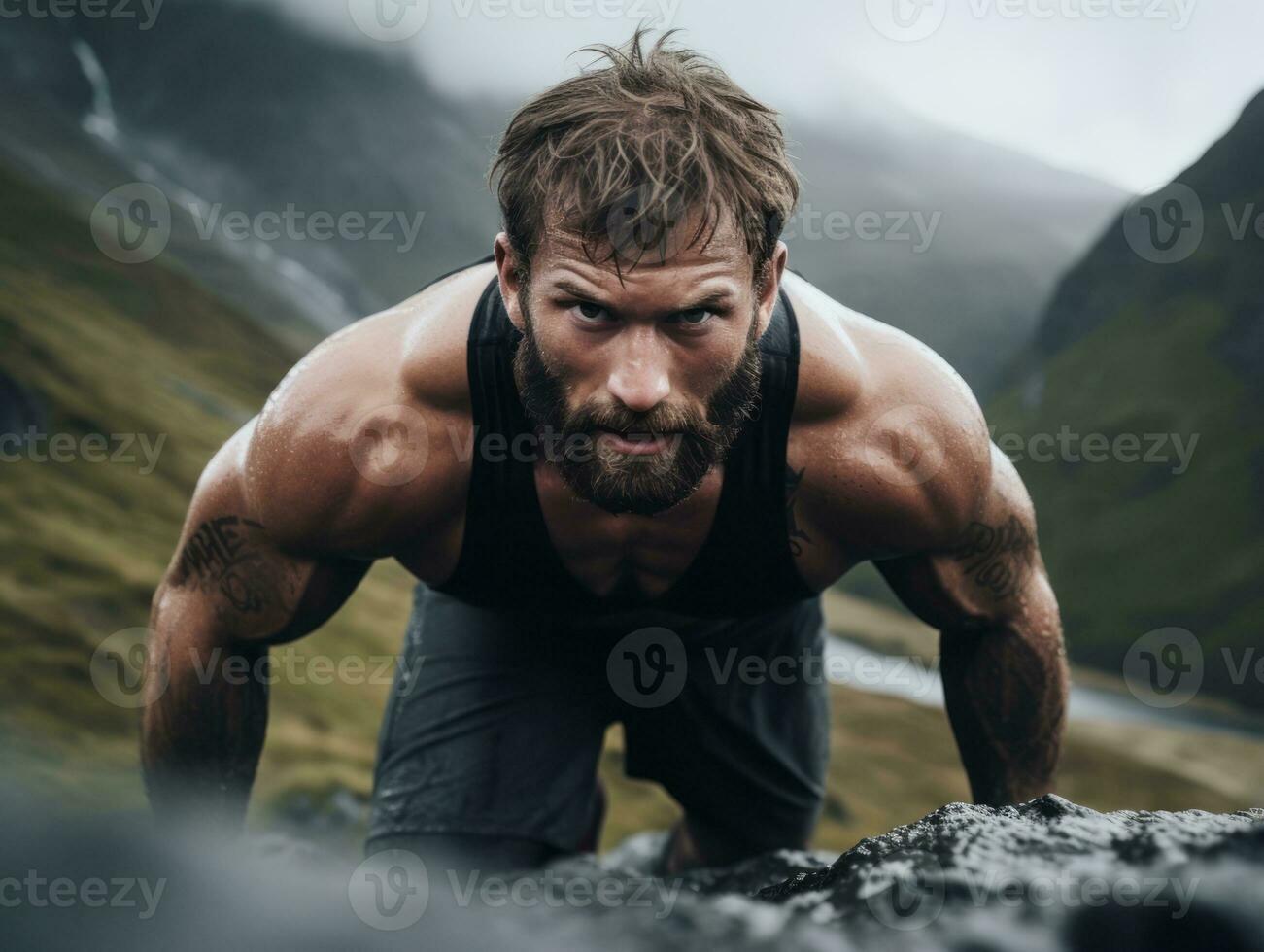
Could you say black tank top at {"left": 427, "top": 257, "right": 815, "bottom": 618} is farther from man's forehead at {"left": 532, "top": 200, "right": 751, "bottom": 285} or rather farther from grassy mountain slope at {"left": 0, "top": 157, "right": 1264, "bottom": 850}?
grassy mountain slope at {"left": 0, "top": 157, "right": 1264, "bottom": 850}

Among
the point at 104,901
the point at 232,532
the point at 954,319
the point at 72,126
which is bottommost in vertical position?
the point at 104,901

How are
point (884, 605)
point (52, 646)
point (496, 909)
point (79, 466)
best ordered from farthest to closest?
point (884, 605) → point (79, 466) → point (52, 646) → point (496, 909)

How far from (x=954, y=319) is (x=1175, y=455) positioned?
2630mm

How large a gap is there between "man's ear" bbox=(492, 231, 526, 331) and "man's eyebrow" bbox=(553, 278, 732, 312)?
12cm

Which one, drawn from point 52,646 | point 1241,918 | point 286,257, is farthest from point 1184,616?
point 286,257

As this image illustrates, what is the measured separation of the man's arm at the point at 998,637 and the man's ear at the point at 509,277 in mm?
652

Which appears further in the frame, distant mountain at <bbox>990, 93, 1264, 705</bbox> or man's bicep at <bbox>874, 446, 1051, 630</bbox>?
distant mountain at <bbox>990, 93, 1264, 705</bbox>

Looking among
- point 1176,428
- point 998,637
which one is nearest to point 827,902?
point 998,637

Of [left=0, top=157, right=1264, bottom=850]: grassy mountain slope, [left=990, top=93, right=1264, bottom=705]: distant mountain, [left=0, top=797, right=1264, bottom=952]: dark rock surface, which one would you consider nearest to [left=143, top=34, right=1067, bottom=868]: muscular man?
[left=0, top=157, right=1264, bottom=850]: grassy mountain slope

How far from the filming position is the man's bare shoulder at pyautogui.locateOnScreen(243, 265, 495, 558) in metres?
1.51

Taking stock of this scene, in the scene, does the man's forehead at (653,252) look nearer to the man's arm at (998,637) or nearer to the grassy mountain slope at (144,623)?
the man's arm at (998,637)

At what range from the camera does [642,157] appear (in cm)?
125

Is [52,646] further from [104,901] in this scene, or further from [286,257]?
[286,257]

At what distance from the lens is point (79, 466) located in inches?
153
